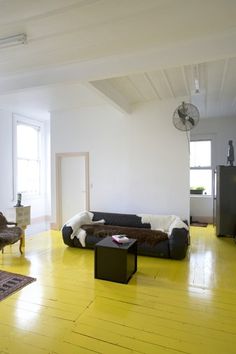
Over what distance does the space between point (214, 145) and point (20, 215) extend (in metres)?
5.39

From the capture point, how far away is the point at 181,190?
509 centimetres

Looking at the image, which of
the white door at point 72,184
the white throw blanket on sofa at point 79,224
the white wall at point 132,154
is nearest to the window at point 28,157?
the white wall at point 132,154

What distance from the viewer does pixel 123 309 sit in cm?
244

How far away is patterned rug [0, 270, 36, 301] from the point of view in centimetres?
276

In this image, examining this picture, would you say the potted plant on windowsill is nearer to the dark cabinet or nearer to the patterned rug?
the dark cabinet

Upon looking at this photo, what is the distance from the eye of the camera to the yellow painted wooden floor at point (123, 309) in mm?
1954

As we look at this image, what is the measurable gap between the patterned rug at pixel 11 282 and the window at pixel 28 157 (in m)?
3.38

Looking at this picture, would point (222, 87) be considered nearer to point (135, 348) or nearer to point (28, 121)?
point (135, 348)

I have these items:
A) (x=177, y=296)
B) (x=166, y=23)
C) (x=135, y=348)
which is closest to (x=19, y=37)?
(x=166, y=23)

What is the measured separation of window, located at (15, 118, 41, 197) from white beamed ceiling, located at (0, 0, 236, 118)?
2.73 metres

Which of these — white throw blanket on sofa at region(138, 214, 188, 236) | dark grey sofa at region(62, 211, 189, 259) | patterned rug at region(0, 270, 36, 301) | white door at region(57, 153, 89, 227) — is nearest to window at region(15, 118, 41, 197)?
white door at region(57, 153, 89, 227)

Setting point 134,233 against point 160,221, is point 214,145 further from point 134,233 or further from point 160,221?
point 134,233

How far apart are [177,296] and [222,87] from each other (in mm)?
3653

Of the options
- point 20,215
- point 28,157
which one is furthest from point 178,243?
point 28,157
